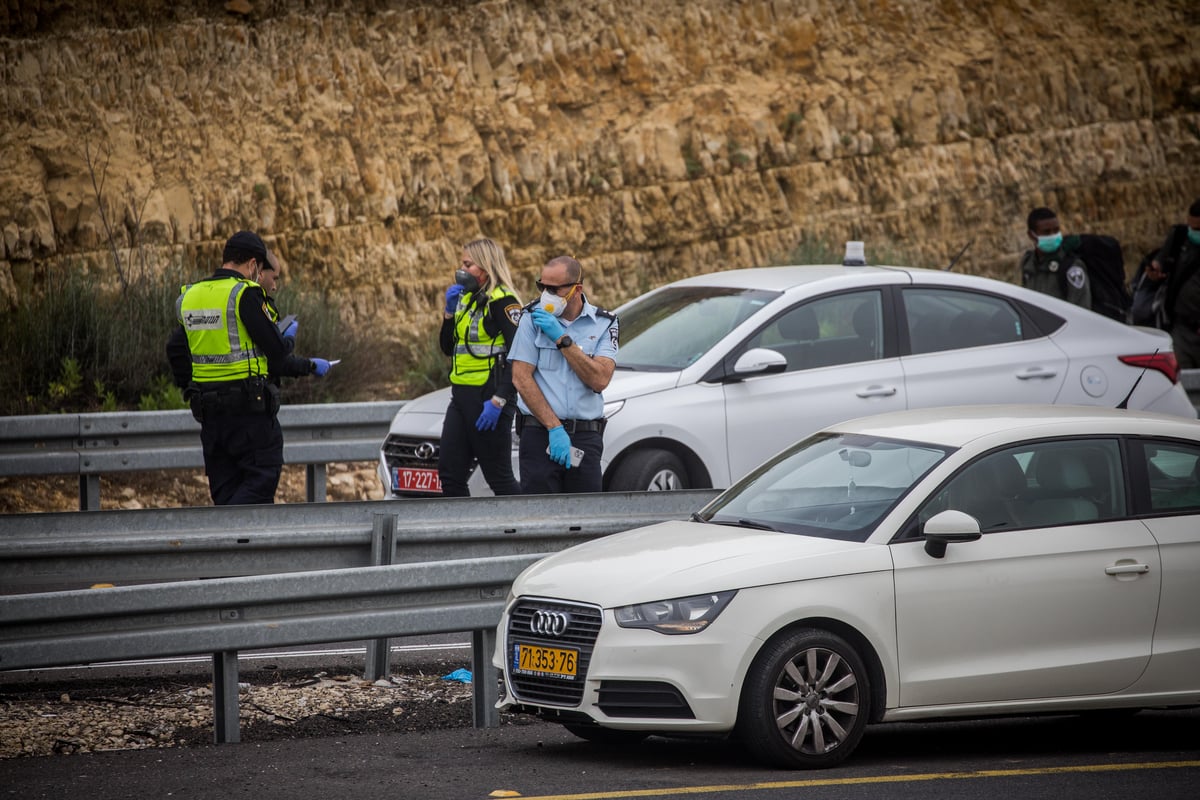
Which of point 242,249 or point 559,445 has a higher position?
point 242,249

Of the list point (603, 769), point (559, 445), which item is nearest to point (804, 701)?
point (603, 769)

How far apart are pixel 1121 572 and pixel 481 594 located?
2879mm

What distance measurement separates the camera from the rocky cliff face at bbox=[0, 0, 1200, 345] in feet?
67.5

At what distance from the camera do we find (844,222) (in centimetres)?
2542

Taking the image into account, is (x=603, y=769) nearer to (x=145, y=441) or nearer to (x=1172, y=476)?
(x=1172, y=476)

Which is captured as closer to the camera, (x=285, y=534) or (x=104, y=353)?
(x=285, y=534)

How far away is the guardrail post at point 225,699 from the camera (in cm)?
729

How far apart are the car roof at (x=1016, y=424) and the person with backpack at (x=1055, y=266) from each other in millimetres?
5845

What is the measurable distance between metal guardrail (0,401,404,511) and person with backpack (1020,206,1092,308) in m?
5.32

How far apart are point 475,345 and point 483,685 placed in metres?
2.87

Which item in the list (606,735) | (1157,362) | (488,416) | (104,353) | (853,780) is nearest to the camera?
(853,780)

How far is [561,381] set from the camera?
364 inches

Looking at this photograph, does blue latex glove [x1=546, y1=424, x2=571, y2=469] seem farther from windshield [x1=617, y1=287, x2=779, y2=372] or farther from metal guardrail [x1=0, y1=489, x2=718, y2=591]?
windshield [x1=617, y1=287, x2=779, y2=372]

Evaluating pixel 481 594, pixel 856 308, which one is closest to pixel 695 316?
pixel 856 308
